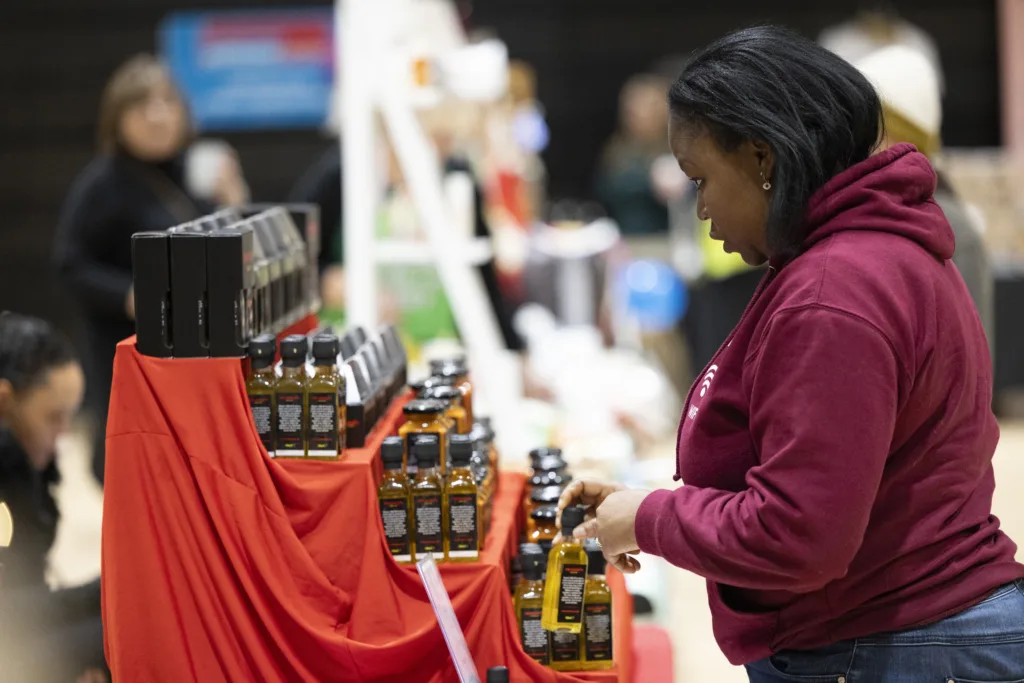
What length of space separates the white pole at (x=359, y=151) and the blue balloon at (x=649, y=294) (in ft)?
11.0

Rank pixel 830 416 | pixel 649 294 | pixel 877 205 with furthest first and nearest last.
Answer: pixel 649 294, pixel 877 205, pixel 830 416

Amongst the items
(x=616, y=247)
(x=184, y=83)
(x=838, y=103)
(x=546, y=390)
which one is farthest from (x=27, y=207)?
(x=838, y=103)

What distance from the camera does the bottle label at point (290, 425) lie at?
216 cm

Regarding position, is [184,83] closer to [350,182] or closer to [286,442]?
[350,182]

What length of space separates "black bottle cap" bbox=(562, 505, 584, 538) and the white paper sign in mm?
214

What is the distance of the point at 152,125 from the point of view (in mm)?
4547

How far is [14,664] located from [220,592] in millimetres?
746

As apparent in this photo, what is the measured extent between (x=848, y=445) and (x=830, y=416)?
4cm

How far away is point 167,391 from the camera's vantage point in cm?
210

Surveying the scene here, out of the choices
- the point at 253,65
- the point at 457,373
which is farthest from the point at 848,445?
the point at 253,65

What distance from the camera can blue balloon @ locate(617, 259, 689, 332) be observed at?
7.75 metres

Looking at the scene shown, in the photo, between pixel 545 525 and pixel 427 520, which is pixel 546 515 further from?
pixel 427 520

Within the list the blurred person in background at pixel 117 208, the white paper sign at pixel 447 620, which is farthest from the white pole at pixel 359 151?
the white paper sign at pixel 447 620

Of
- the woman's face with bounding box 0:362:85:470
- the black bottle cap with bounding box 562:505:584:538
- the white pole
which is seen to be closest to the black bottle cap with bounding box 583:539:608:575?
the black bottle cap with bounding box 562:505:584:538
